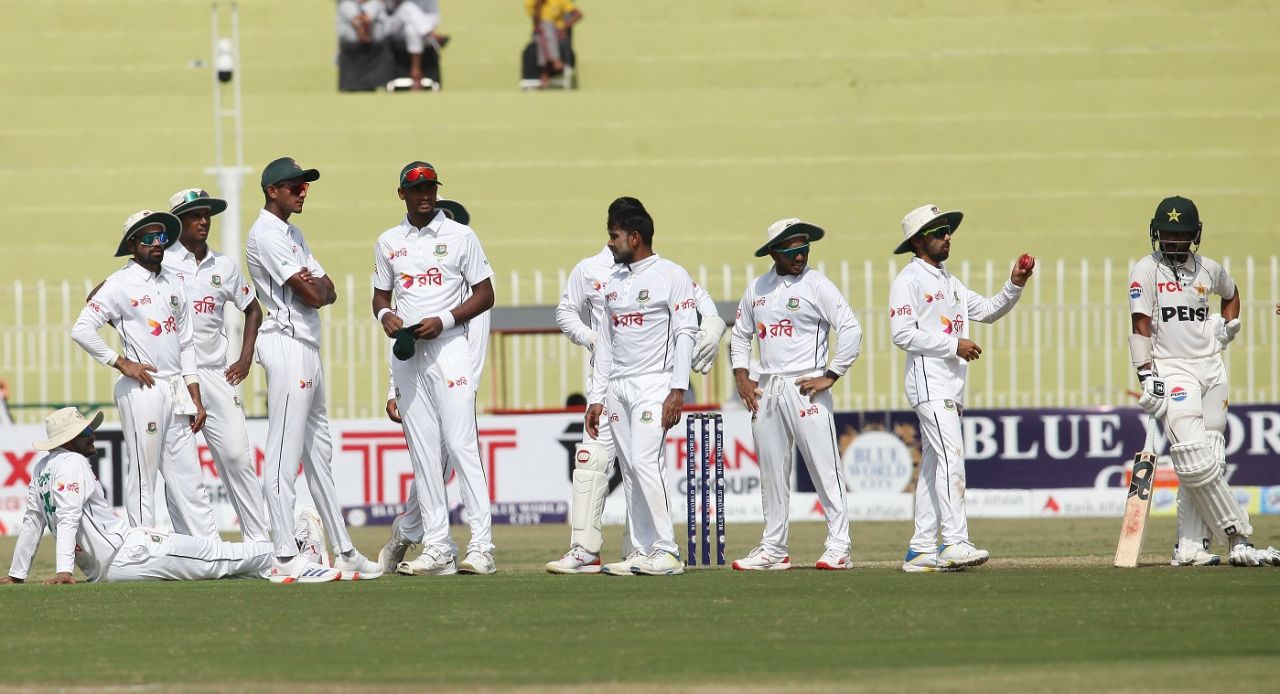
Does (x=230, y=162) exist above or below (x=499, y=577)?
above

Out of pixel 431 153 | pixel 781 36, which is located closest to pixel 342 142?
pixel 431 153

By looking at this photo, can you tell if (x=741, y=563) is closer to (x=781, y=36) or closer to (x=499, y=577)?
(x=499, y=577)

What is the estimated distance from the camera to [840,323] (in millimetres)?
10898

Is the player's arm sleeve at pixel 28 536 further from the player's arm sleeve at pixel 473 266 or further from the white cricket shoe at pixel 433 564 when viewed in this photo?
the player's arm sleeve at pixel 473 266

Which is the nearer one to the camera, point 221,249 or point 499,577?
point 499,577

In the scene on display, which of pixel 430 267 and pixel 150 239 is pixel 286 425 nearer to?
pixel 430 267

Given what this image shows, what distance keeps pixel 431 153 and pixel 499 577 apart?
599 inches

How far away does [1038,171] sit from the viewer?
24719mm

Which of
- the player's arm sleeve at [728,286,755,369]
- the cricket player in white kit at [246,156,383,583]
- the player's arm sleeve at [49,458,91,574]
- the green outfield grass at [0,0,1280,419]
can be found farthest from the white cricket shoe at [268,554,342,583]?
the green outfield grass at [0,0,1280,419]

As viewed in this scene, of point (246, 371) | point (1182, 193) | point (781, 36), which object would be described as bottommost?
point (246, 371)

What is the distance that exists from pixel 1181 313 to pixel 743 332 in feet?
7.58

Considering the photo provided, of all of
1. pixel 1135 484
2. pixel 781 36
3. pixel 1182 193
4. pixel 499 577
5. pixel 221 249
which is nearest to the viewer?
pixel 499 577

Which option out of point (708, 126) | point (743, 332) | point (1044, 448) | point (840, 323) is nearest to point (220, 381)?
point (743, 332)

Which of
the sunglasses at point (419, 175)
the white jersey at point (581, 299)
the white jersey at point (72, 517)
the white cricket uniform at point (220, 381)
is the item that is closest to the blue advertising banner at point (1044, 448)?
the white jersey at point (581, 299)
